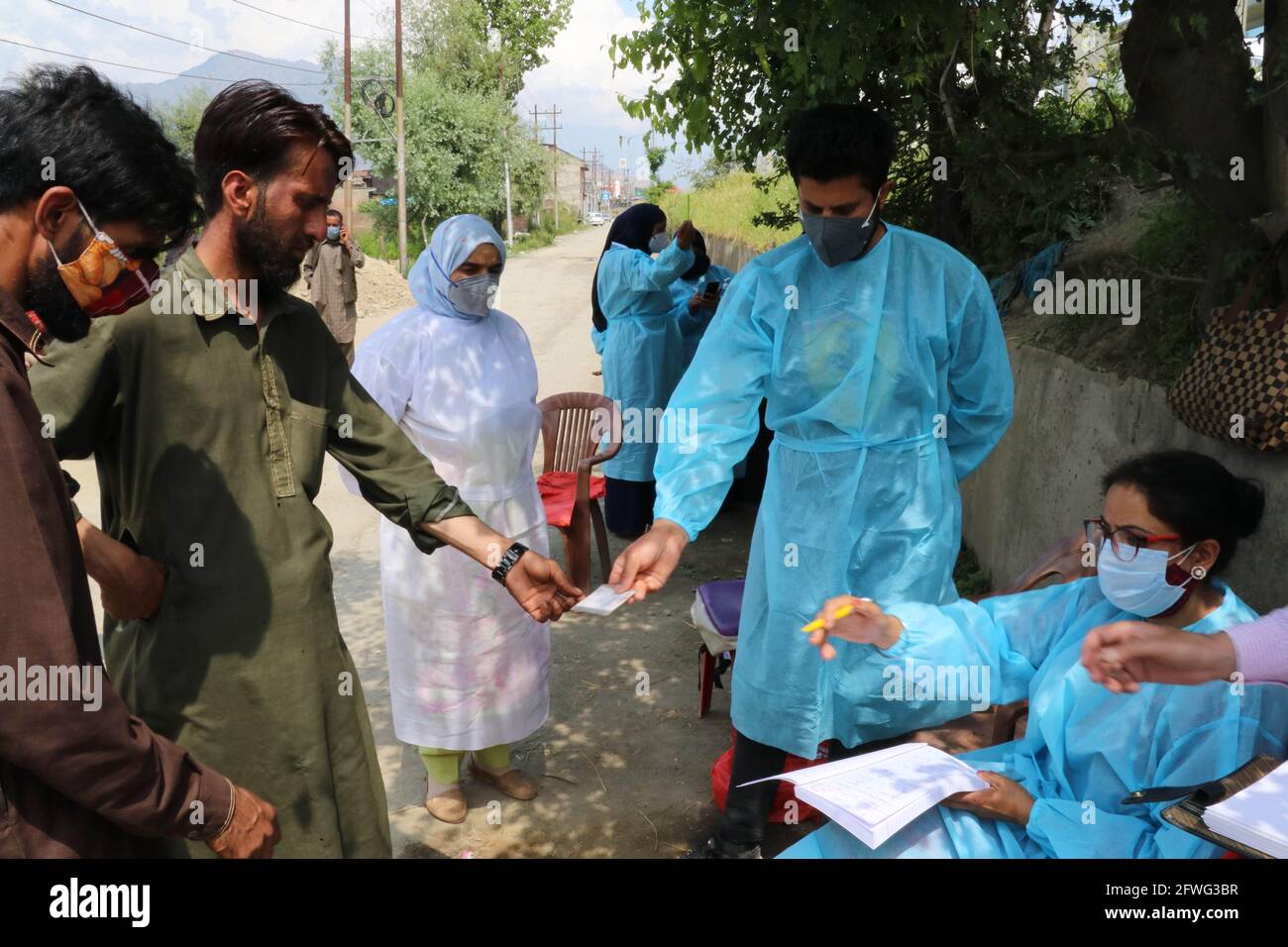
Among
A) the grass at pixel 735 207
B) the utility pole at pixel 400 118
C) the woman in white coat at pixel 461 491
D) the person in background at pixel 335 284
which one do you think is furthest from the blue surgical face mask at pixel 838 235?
the utility pole at pixel 400 118

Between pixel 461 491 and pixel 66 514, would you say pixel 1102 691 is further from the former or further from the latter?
pixel 461 491

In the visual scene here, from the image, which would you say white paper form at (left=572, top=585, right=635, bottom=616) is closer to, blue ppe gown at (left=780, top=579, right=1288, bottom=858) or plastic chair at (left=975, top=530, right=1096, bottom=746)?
blue ppe gown at (left=780, top=579, right=1288, bottom=858)

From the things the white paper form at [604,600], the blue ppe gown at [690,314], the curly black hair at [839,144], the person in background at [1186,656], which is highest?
the blue ppe gown at [690,314]

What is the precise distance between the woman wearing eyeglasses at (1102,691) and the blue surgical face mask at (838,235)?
0.93m

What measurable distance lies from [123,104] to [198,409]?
592 millimetres

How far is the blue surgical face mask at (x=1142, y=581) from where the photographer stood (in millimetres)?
2191

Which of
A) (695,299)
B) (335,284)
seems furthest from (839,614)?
(335,284)

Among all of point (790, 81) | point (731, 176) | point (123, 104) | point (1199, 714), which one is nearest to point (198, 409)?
point (123, 104)

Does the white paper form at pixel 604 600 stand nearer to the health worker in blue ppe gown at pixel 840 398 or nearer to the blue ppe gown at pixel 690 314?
the health worker in blue ppe gown at pixel 840 398

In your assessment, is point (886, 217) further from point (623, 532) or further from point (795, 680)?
point (795, 680)

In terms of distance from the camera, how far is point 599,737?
4520 mm

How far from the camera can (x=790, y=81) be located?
16.8 ft

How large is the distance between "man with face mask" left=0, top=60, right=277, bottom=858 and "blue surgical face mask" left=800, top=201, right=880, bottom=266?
1.64 metres

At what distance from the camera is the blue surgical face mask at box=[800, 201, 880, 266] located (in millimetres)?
2893
